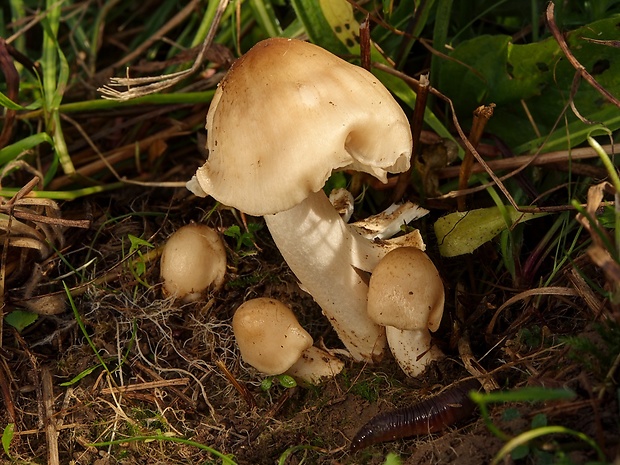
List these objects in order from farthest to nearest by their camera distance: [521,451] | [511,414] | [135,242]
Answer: [135,242]
[511,414]
[521,451]

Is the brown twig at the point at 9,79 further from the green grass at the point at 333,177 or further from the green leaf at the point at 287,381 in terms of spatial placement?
the green leaf at the point at 287,381

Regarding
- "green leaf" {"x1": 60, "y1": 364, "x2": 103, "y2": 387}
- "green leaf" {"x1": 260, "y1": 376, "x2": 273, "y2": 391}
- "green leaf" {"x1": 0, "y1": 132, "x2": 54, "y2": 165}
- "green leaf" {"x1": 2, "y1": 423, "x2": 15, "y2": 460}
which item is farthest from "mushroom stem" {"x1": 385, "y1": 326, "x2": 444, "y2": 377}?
"green leaf" {"x1": 0, "y1": 132, "x2": 54, "y2": 165}

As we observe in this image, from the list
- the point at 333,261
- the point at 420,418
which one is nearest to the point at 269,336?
the point at 333,261

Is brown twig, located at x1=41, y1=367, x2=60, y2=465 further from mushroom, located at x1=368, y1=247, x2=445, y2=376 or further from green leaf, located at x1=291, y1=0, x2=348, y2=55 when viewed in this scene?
green leaf, located at x1=291, y1=0, x2=348, y2=55

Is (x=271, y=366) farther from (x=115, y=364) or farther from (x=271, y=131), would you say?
(x=271, y=131)

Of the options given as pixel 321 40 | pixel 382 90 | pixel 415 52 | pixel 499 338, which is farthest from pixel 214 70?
pixel 499 338

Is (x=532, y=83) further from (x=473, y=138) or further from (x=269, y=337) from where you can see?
(x=269, y=337)
